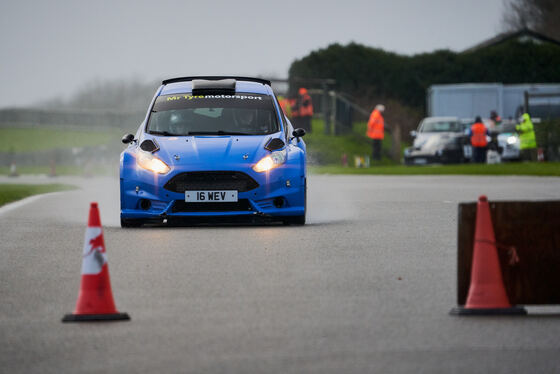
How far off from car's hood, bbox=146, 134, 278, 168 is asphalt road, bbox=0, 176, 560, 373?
80 centimetres

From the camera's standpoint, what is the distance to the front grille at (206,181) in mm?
13406

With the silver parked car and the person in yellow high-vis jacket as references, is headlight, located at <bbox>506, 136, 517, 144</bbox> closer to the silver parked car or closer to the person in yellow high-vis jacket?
the silver parked car

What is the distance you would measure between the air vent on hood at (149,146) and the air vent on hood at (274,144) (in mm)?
1272

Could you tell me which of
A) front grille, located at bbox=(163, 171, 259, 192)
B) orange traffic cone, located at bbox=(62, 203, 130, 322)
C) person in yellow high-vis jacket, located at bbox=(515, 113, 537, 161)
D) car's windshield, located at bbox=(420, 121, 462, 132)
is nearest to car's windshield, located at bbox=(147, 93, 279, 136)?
front grille, located at bbox=(163, 171, 259, 192)

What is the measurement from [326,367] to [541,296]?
222cm

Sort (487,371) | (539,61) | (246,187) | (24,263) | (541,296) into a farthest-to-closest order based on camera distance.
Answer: (539,61) < (246,187) < (24,263) < (541,296) < (487,371)

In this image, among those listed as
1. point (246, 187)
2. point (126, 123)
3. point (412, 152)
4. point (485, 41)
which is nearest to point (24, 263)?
point (246, 187)

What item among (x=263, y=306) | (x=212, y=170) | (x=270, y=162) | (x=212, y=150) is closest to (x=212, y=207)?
(x=212, y=170)

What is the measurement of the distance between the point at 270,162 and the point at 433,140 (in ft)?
90.7

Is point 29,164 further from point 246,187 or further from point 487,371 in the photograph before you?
point 487,371

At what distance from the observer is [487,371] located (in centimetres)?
596

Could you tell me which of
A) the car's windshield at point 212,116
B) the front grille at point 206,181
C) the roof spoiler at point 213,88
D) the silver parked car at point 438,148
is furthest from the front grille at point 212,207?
the silver parked car at point 438,148

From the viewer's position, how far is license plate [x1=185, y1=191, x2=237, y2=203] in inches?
527

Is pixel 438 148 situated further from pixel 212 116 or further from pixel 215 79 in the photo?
pixel 212 116
